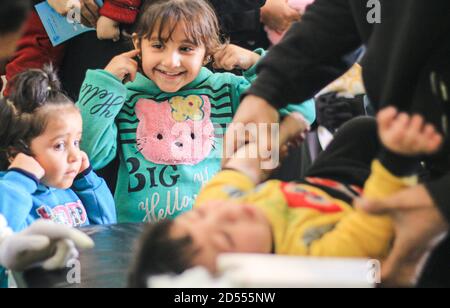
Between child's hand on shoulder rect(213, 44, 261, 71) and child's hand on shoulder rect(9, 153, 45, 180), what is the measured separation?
25 cm

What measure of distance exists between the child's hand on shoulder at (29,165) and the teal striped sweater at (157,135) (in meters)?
0.07

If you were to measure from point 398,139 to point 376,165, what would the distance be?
1.3 inches

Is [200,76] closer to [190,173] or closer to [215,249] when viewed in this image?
[190,173]

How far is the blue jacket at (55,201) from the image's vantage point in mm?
838

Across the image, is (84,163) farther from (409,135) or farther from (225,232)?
(409,135)

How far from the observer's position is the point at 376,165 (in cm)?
56

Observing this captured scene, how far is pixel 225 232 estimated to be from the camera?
0.57m

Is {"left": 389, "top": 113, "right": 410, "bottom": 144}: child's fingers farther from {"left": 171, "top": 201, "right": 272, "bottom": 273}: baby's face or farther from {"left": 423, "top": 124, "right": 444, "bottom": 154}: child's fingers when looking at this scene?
{"left": 171, "top": 201, "right": 272, "bottom": 273}: baby's face

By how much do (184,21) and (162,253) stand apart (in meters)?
0.38

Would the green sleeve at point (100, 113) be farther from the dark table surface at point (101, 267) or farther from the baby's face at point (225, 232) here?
the baby's face at point (225, 232)

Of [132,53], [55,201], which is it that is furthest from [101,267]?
[132,53]

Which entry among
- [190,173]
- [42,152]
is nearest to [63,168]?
[42,152]

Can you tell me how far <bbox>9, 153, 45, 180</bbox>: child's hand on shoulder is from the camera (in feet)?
2.88
